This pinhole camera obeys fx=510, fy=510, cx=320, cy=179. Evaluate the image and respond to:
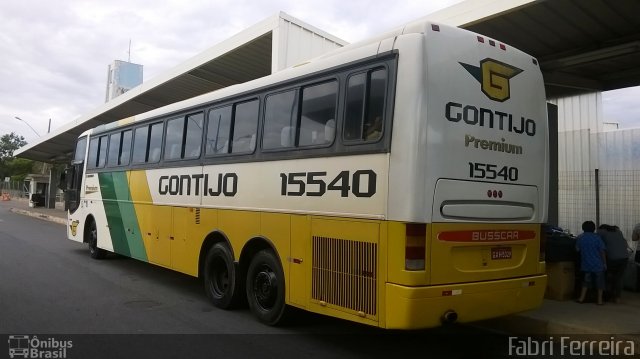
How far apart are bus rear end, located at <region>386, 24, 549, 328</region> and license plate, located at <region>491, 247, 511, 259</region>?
0.7 inches

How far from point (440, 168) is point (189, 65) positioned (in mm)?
12584

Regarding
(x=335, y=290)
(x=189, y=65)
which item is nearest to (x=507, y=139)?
(x=335, y=290)

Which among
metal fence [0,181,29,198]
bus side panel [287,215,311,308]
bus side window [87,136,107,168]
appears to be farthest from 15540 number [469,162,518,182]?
metal fence [0,181,29,198]

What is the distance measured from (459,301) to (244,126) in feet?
12.3

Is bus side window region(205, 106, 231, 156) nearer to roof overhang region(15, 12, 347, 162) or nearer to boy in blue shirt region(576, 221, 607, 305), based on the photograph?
roof overhang region(15, 12, 347, 162)

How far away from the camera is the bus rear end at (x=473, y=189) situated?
4688 mm

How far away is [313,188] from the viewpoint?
18.6 feet

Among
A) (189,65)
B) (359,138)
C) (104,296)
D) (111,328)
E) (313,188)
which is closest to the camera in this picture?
(359,138)

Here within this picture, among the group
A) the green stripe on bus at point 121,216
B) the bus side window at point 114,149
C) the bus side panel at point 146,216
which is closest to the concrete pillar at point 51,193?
the green stripe on bus at point 121,216

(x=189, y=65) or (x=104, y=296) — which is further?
(x=189, y=65)

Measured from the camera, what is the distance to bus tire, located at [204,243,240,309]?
7059 millimetres

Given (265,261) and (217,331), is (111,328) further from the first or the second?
(265,261)

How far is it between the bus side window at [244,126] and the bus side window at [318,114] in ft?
3.46

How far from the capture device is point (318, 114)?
5824 mm
